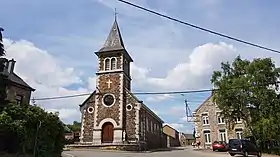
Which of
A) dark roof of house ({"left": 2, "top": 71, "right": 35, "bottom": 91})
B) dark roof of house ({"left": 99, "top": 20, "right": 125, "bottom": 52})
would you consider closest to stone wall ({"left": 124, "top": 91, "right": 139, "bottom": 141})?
dark roof of house ({"left": 99, "top": 20, "right": 125, "bottom": 52})

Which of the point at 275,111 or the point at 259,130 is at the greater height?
the point at 275,111

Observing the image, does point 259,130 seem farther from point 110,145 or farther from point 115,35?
point 115,35

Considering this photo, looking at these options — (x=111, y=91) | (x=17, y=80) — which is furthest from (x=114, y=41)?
(x=17, y=80)

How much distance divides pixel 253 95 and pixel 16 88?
24.7 meters

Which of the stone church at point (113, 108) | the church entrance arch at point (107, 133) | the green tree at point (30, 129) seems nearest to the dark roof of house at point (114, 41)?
the stone church at point (113, 108)

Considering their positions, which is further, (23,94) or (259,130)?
(259,130)

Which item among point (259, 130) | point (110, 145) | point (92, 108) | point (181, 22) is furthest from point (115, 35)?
point (181, 22)

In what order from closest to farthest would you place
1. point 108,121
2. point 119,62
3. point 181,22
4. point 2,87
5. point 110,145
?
point 181,22 → point 2,87 → point 110,145 → point 108,121 → point 119,62

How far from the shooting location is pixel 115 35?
4378 cm

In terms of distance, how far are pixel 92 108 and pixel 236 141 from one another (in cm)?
1920

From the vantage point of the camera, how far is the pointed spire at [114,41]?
136 ft

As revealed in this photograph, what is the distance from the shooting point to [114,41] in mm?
42969

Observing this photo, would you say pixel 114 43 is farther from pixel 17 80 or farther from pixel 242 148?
pixel 242 148

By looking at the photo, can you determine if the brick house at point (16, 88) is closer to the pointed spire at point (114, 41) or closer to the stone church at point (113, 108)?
the stone church at point (113, 108)
